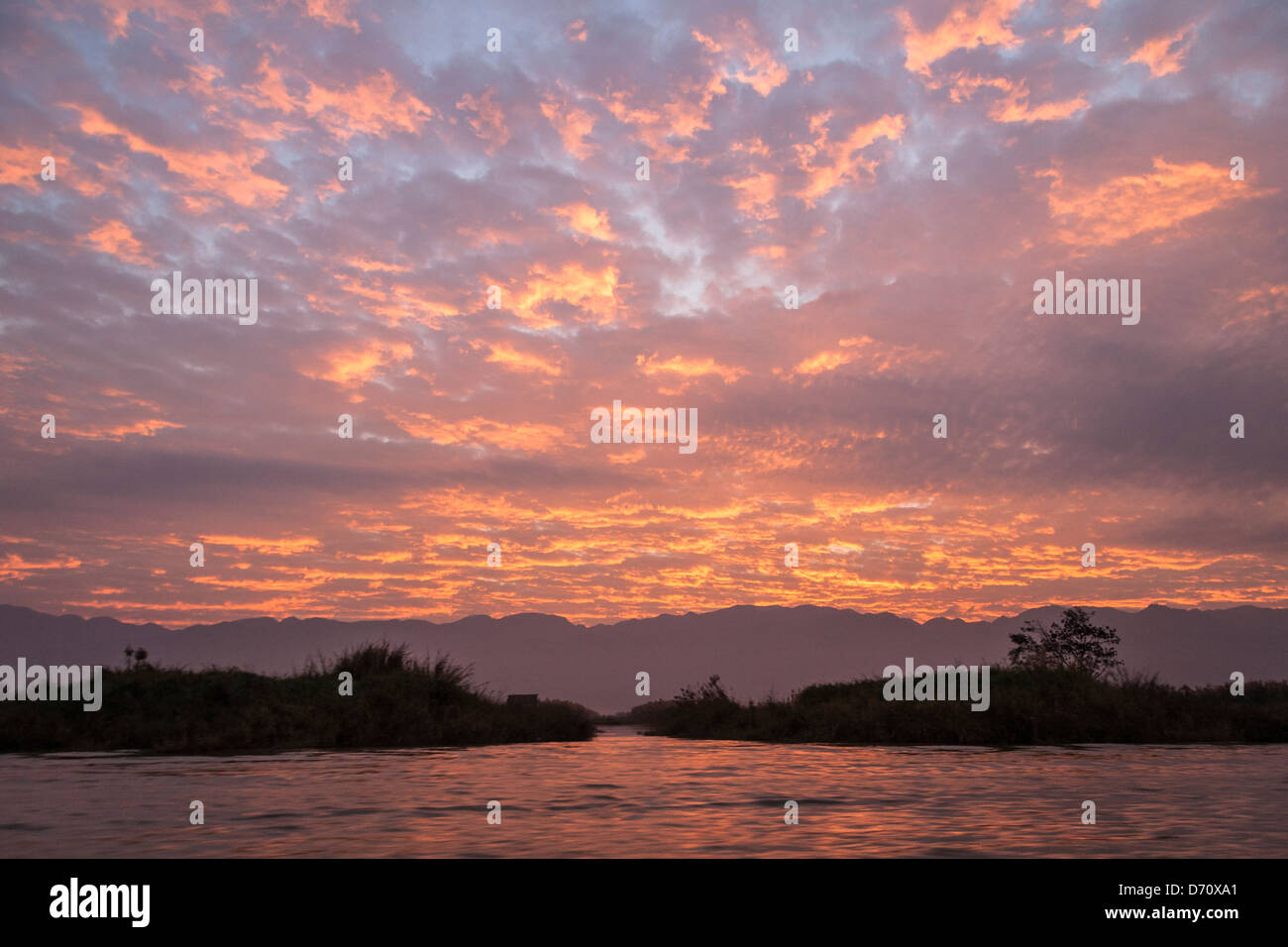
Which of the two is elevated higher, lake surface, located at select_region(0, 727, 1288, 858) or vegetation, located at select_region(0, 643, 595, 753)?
lake surface, located at select_region(0, 727, 1288, 858)

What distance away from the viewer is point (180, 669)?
130ft

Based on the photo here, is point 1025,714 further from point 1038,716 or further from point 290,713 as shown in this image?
point 290,713

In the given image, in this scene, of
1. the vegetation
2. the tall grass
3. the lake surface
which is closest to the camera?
the lake surface

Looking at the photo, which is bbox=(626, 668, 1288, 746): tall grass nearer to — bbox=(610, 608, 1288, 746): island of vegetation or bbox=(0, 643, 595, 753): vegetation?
bbox=(610, 608, 1288, 746): island of vegetation

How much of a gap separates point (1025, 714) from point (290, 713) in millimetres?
28758

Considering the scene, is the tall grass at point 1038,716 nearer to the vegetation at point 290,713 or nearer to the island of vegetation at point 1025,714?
the island of vegetation at point 1025,714

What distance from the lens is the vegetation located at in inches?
1227

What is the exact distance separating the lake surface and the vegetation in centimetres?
825

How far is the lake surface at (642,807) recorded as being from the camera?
9.41 metres

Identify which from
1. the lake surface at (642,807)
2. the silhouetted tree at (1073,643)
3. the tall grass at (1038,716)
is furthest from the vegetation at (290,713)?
the silhouetted tree at (1073,643)

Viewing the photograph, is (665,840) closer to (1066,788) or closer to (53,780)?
(1066,788)

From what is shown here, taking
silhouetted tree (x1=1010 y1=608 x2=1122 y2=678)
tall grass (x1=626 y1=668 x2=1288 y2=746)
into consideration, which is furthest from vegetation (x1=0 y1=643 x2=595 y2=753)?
silhouetted tree (x1=1010 y1=608 x2=1122 y2=678)
